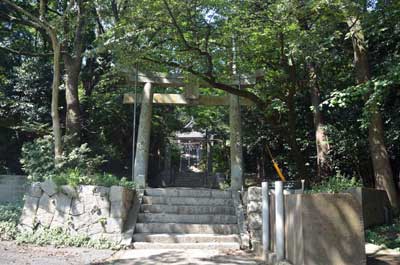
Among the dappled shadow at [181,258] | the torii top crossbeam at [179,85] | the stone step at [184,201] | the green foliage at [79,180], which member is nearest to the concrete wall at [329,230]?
the dappled shadow at [181,258]

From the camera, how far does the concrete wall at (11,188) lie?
35.6 ft

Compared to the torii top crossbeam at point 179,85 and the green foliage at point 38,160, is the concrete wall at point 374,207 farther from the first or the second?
the green foliage at point 38,160

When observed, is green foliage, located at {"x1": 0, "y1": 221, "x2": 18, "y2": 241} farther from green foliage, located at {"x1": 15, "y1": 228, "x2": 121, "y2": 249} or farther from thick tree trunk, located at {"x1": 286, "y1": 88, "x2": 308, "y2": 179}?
thick tree trunk, located at {"x1": 286, "y1": 88, "x2": 308, "y2": 179}

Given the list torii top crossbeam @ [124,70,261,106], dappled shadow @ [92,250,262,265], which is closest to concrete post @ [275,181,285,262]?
dappled shadow @ [92,250,262,265]

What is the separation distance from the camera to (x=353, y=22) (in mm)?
9258

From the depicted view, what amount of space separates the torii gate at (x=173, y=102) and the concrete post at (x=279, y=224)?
5.53m

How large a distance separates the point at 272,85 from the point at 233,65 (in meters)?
1.76

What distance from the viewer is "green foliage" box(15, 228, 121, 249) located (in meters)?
7.19

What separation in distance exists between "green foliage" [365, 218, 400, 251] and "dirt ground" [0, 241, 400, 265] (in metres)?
0.60

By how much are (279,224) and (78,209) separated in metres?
4.32

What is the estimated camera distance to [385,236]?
7.31 meters

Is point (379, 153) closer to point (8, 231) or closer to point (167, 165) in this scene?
point (8, 231)

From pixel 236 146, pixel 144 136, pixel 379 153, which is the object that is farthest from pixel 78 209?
pixel 379 153

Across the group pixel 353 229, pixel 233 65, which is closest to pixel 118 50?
pixel 233 65
